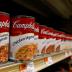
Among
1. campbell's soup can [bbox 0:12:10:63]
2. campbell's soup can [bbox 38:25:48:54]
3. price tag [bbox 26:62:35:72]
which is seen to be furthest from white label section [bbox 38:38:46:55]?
campbell's soup can [bbox 0:12:10:63]

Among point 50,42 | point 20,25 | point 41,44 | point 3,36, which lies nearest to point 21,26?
point 20,25

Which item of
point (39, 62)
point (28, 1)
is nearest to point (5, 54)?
point (39, 62)

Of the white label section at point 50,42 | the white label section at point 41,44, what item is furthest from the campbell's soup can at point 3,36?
the white label section at point 50,42

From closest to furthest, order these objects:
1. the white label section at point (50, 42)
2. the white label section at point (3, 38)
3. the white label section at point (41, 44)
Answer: the white label section at point (3, 38) < the white label section at point (41, 44) < the white label section at point (50, 42)

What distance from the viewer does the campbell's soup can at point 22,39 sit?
818 millimetres

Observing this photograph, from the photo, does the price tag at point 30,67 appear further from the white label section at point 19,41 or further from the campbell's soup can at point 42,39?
the campbell's soup can at point 42,39

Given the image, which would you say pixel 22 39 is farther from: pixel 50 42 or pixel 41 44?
pixel 50 42

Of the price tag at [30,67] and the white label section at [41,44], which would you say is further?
the white label section at [41,44]

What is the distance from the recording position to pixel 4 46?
29.4 inches

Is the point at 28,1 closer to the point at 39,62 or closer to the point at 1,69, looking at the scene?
the point at 39,62

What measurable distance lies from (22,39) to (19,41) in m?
0.02

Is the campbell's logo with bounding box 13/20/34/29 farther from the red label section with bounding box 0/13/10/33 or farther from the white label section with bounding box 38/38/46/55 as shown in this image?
the white label section with bounding box 38/38/46/55

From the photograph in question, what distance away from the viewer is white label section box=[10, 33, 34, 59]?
816 mm

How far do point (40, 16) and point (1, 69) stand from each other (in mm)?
1494
